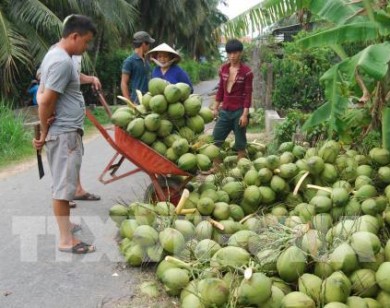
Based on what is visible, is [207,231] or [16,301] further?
[207,231]

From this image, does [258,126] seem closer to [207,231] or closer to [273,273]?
[207,231]

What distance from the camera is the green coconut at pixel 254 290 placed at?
3018 mm

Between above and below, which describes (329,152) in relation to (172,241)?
above

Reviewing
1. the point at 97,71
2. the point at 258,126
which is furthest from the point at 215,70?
the point at 258,126

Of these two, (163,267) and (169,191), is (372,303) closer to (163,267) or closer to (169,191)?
(163,267)

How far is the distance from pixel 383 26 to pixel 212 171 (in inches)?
86.2

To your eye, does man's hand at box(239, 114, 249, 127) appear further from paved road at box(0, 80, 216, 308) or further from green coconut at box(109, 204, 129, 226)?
green coconut at box(109, 204, 129, 226)

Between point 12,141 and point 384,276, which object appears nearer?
point 384,276

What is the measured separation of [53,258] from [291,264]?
2.26 m

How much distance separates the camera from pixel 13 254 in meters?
4.50

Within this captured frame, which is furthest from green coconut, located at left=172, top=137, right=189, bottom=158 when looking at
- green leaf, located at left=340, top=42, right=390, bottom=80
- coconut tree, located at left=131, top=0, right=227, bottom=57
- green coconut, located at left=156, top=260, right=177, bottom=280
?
coconut tree, located at left=131, top=0, right=227, bottom=57

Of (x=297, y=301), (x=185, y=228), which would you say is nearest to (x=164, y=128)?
(x=185, y=228)

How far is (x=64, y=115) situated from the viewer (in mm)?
4383

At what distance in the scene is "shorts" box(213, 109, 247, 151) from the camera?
6578mm
